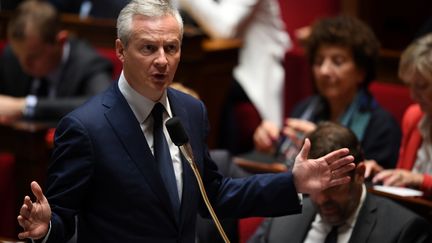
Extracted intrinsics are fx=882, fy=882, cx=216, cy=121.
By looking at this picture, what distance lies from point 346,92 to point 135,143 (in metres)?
1.52

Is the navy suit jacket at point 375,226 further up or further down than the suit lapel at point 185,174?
further down

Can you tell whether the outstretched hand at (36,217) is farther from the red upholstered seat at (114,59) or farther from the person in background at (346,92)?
the red upholstered seat at (114,59)

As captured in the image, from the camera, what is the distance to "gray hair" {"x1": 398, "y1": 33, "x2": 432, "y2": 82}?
8.82 feet

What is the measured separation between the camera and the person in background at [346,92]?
297 cm

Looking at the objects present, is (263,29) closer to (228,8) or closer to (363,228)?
(228,8)

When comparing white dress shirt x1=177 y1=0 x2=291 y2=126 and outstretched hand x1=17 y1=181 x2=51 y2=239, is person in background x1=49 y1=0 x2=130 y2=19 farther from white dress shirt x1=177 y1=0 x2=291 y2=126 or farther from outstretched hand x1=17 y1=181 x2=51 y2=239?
outstretched hand x1=17 y1=181 x2=51 y2=239

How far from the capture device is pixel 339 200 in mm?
2170

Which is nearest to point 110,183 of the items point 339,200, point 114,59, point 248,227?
point 339,200

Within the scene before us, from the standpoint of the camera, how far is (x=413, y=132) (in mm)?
2826

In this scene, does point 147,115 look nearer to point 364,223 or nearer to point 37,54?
point 364,223

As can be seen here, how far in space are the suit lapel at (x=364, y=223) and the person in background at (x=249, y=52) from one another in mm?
A: 1807

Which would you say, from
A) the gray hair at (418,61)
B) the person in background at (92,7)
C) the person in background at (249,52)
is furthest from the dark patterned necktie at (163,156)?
the person in background at (92,7)

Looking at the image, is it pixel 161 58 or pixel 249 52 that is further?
pixel 249 52

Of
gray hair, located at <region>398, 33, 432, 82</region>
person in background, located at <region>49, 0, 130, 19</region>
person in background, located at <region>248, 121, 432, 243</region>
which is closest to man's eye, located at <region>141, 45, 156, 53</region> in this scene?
person in background, located at <region>248, 121, 432, 243</region>
